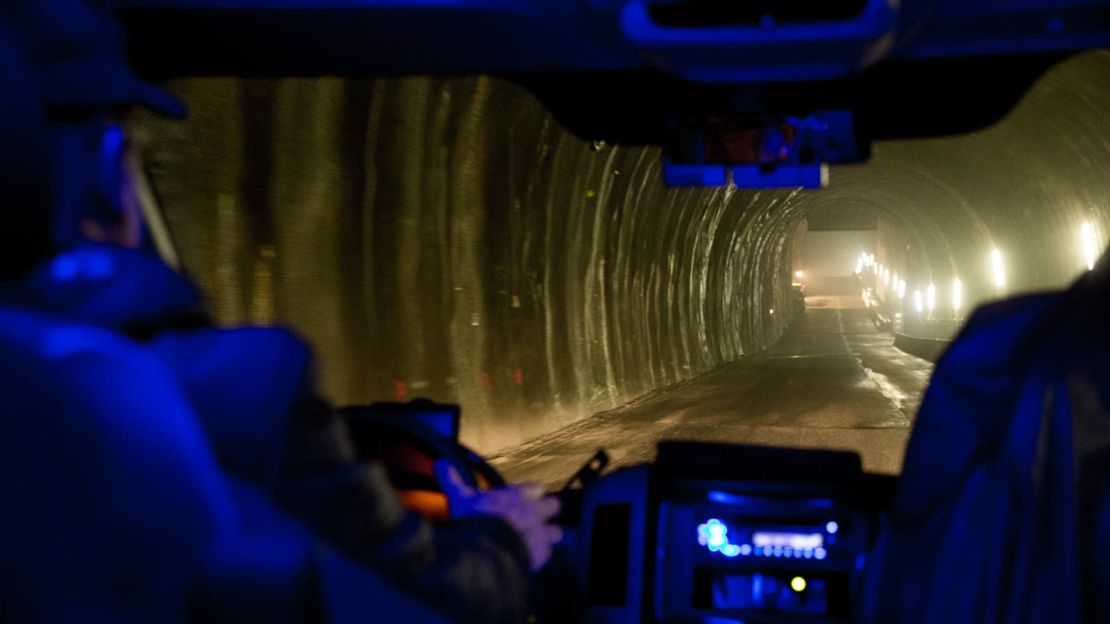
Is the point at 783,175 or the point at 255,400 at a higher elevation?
the point at 783,175

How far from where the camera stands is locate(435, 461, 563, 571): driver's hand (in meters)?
2.12

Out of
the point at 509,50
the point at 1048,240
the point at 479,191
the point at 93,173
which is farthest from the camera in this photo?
the point at 1048,240

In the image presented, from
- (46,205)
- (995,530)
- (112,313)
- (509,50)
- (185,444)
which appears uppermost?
(509,50)

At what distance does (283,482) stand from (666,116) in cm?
354

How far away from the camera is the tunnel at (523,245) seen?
26.4 feet

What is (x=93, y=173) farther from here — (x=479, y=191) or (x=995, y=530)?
(x=479, y=191)

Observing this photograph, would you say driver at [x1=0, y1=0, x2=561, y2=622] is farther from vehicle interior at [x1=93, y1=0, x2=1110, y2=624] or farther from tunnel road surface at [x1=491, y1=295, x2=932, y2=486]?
tunnel road surface at [x1=491, y1=295, x2=932, y2=486]

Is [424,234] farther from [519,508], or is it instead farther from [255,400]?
[255,400]

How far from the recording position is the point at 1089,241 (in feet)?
49.9

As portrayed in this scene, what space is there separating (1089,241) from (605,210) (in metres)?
7.22

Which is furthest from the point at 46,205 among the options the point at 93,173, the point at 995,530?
the point at 995,530

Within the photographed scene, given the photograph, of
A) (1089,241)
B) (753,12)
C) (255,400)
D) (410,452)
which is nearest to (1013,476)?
(255,400)

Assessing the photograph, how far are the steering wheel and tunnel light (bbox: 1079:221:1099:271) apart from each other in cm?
1435

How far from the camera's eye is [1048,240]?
17.9 meters
